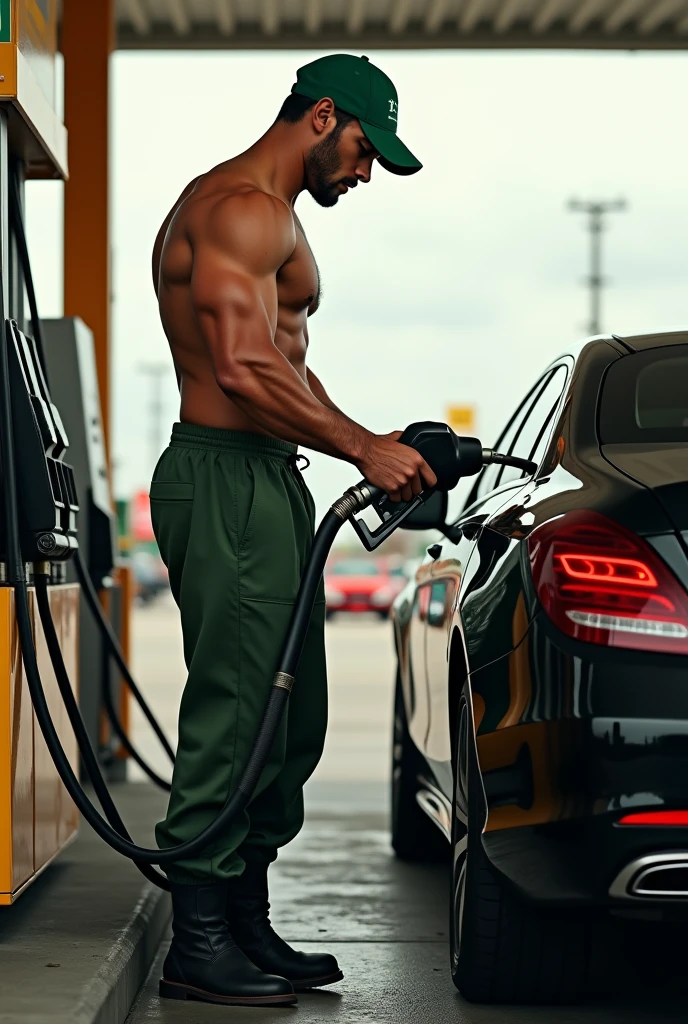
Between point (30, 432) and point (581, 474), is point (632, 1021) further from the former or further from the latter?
point (30, 432)

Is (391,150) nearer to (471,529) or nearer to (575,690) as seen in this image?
Answer: (471,529)

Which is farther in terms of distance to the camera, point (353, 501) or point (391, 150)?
point (391, 150)

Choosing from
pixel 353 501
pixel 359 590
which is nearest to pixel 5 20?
pixel 353 501

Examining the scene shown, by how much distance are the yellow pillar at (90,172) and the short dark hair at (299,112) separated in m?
4.07

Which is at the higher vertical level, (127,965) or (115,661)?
(115,661)

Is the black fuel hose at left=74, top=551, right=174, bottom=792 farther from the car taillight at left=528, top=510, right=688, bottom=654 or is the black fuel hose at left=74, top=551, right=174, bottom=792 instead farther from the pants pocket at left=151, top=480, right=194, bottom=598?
the car taillight at left=528, top=510, right=688, bottom=654

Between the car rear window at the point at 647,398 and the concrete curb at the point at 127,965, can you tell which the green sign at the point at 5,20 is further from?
the concrete curb at the point at 127,965

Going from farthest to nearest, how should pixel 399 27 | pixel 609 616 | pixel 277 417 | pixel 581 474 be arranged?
1. pixel 399 27
2. pixel 277 417
3. pixel 581 474
4. pixel 609 616

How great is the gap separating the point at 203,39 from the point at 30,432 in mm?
5550

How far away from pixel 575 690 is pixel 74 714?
179 centimetres

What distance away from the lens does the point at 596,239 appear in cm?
4816

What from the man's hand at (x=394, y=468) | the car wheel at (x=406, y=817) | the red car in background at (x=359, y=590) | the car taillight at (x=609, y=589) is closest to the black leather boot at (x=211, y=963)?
the man's hand at (x=394, y=468)

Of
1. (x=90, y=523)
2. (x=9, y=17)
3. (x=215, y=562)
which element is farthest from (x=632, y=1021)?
(x=90, y=523)

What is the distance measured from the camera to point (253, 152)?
4.01m
